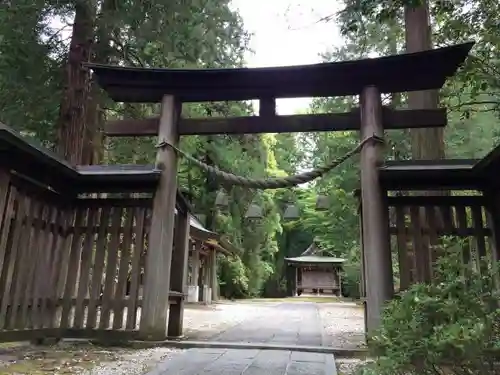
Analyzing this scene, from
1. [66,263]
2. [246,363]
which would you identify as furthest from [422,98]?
[66,263]

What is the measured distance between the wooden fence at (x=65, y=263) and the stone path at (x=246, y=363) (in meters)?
1.50

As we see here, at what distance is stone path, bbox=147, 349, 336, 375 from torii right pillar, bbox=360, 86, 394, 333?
96 centimetres

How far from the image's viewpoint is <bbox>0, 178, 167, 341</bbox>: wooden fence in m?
4.92

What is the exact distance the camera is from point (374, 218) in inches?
210

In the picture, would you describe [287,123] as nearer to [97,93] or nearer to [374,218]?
[374,218]

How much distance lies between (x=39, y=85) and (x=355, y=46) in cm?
860

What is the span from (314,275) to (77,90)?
93.0ft

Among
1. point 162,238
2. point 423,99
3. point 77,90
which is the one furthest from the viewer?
point 77,90

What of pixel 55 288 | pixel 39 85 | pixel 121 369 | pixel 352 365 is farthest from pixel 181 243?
pixel 39 85

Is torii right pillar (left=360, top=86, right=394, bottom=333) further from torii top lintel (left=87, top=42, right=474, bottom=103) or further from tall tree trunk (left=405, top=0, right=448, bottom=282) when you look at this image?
tall tree trunk (left=405, top=0, right=448, bottom=282)

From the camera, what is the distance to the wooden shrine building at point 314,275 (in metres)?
32.6

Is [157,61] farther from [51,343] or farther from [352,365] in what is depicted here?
[352,365]

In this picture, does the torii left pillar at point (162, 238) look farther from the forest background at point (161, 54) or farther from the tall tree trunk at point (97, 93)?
the tall tree trunk at point (97, 93)

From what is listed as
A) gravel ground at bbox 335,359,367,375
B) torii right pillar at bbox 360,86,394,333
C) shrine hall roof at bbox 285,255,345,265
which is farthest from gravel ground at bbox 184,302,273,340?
shrine hall roof at bbox 285,255,345,265
